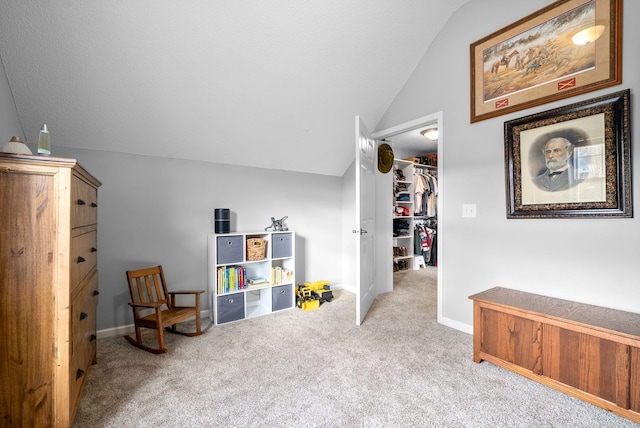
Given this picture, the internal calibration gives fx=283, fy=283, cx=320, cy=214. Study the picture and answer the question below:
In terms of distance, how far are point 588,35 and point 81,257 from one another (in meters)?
3.44

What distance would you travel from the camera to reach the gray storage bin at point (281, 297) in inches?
121

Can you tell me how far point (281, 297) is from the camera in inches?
123

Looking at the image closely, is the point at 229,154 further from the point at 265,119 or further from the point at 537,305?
the point at 537,305

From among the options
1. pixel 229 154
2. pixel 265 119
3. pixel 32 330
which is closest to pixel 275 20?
pixel 265 119

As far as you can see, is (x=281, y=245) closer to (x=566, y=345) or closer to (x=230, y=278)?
(x=230, y=278)

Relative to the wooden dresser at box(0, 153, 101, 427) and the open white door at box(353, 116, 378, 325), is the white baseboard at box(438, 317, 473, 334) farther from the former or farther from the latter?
the wooden dresser at box(0, 153, 101, 427)

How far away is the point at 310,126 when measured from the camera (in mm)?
3135

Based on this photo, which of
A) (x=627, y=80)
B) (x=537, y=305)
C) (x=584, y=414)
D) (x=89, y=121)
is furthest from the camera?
(x=89, y=121)

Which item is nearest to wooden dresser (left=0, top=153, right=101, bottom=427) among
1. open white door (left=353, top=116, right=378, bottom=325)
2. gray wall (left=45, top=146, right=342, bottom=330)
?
gray wall (left=45, top=146, right=342, bottom=330)

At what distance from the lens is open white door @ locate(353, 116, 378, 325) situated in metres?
2.63

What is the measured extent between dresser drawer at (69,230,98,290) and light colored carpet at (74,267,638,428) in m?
0.72

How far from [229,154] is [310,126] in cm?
93

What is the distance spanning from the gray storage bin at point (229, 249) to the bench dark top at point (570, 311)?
212cm

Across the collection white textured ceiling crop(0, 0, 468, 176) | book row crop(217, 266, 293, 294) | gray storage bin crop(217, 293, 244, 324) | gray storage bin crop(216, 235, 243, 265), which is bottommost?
gray storage bin crop(217, 293, 244, 324)
